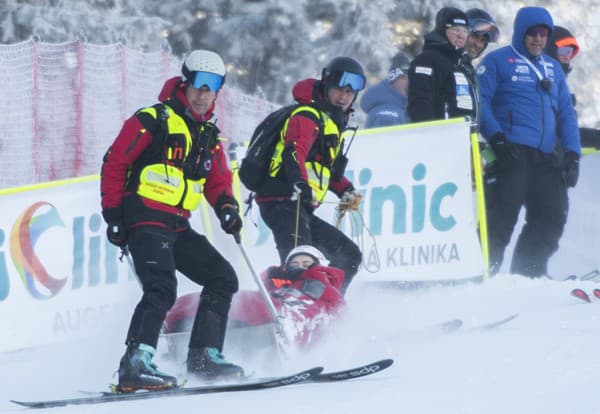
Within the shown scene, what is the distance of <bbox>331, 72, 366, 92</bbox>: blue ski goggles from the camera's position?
287 inches

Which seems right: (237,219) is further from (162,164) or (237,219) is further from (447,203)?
(447,203)

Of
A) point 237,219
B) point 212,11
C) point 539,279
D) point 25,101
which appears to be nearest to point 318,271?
point 237,219

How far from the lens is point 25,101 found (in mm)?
14102

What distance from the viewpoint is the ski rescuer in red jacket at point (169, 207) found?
595 centimetres

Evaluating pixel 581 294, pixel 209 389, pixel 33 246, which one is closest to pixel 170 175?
pixel 209 389

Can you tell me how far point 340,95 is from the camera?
24.2ft

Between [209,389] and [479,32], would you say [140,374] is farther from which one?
[479,32]

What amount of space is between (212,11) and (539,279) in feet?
48.2

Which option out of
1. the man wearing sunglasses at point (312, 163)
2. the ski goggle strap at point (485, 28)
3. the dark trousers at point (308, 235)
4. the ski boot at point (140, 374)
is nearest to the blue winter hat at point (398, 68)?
the ski goggle strap at point (485, 28)

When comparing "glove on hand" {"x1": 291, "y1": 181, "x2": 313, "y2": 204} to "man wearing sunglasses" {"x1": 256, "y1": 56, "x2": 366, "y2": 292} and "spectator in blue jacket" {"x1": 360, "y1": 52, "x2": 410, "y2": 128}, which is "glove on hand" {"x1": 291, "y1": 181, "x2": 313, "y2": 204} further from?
"spectator in blue jacket" {"x1": 360, "y1": 52, "x2": 410, "y2": 128}

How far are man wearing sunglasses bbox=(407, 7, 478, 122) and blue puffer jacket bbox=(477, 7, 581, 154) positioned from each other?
0.16 metres

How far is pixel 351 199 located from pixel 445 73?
5.36ft

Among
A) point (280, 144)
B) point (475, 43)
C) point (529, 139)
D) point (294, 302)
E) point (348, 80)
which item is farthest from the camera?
point (475, 43)

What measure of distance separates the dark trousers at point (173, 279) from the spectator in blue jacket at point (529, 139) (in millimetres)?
3273
